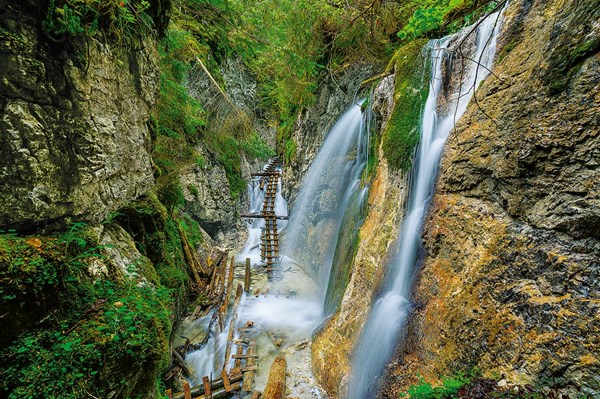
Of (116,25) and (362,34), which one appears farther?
(362,34)

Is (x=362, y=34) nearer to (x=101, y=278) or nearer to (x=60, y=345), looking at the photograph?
(x=101, y=278)

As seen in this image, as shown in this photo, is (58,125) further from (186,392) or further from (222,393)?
(222,393)

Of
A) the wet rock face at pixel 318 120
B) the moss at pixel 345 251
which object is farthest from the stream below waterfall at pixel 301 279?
the wet rock face at pixel 318 120

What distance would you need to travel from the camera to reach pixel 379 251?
4613 mm

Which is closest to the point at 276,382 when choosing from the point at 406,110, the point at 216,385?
the point at 216,385

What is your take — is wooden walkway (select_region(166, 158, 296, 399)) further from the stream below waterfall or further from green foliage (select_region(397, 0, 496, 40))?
green foliage (select_region(397, 0, 496, 40))

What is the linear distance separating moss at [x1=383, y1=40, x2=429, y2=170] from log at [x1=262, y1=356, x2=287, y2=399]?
429cm

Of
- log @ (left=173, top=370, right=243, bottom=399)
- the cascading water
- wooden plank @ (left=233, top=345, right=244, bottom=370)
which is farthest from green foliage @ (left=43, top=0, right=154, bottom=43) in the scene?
wooden plank @ (left=233, top=345, right=244, bottom=370)

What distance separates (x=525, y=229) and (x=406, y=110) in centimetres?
313

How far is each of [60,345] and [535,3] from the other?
20.3 feet

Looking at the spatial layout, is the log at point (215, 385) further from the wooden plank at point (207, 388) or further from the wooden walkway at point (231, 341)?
the wooden plank at point (207, 388)

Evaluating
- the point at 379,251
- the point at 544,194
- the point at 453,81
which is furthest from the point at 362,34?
the point at 544,194

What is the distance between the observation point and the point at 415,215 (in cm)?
420

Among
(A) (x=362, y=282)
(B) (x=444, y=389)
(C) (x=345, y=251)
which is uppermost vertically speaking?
(C) (x=345, y=251)
